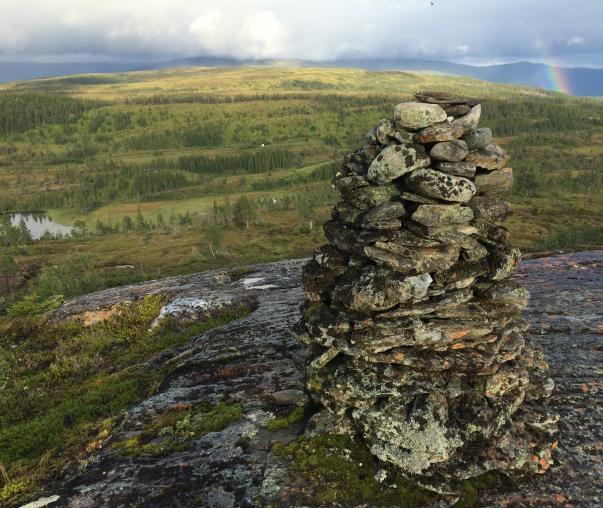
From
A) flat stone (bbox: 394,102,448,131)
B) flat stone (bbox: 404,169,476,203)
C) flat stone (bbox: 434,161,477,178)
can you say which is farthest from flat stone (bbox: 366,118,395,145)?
flat stone (bbox: 434,161,477,178)

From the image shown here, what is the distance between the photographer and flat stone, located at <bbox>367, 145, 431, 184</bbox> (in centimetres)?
1830

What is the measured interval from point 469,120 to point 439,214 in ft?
14.6

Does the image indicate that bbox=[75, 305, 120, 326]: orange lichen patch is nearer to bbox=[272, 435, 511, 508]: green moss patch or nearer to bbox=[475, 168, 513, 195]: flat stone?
bbox=[272, 435, 511, 508]: green moss patch

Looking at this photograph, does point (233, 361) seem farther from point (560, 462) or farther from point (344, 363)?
point (560, 462)

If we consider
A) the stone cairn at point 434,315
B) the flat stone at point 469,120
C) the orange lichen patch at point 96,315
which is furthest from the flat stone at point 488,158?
the orange lichen patch at point 96,315

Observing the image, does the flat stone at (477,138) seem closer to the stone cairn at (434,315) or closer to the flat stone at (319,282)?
the stone cairn at (434,315)

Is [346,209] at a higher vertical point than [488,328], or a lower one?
higher

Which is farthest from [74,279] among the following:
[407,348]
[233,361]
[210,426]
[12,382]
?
[407,348]

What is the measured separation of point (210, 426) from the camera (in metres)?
20.6

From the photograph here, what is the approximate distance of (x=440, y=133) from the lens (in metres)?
18.1

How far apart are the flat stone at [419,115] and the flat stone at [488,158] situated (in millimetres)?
2050

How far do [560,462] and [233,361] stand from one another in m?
17.2

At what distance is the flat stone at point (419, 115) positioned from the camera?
718 inches

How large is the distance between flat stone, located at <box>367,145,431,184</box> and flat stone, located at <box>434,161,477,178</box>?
0.56 meters
